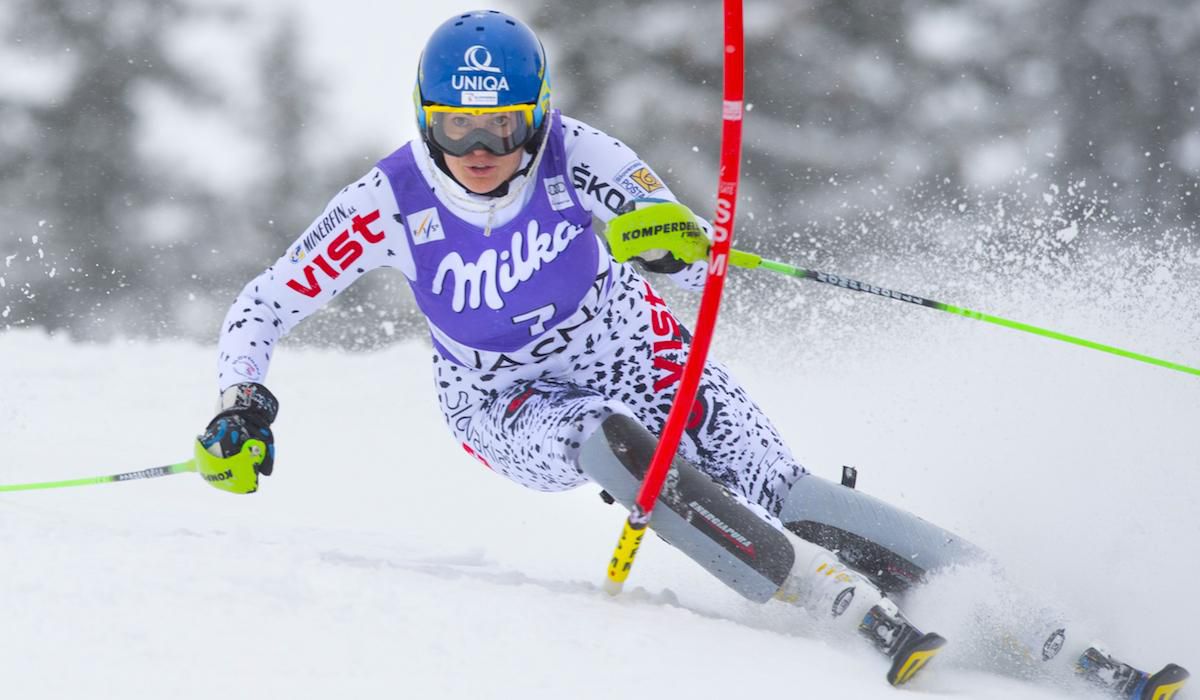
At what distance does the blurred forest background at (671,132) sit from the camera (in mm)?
7559

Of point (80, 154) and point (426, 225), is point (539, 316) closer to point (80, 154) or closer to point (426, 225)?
point (426, 225)

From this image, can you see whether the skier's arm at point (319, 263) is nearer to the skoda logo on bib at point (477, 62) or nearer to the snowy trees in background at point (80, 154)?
the skoda logo on bib at point (477, 62)

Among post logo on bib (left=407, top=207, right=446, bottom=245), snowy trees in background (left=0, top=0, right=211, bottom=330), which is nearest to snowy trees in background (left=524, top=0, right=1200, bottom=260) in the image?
snowy trees in background (left=0, top=0, right=211, bottom=330)

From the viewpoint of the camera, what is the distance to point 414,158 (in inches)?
121

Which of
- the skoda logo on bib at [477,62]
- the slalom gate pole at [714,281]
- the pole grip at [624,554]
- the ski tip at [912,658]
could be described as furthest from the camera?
the skoda logo on bib at [477,62]

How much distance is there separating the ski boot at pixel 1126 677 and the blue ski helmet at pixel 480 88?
176 centimetres

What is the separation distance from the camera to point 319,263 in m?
3.00

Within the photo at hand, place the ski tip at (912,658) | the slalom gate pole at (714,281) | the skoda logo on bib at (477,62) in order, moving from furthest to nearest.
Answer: the skoda logo on bib at (477,62) < the slalom gate pole at (714,281) < the ski tip at (912,658)

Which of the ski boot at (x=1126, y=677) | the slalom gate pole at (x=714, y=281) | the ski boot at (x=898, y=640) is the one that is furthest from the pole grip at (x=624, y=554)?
the ski boot at (x=1126, y=677)

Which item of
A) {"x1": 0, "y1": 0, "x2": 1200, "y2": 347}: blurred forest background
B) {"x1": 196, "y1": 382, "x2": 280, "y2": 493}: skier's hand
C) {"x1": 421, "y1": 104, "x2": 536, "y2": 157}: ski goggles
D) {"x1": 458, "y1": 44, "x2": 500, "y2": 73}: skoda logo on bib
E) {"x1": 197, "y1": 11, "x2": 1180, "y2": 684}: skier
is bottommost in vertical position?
{"x1": 196, "y1": 382, "x2": 280, "y2": 493}: skier's hand

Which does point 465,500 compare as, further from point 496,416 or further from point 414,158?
point 414,158

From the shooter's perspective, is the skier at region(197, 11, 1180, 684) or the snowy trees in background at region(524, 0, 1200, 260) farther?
the snowy trees in background at region(524, 0, 1200, 260)

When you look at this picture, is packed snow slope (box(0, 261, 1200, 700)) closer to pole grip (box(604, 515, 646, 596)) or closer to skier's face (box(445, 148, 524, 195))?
pole grip (box(604, 515, 646, 596))

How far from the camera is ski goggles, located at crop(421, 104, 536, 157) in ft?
9.29
